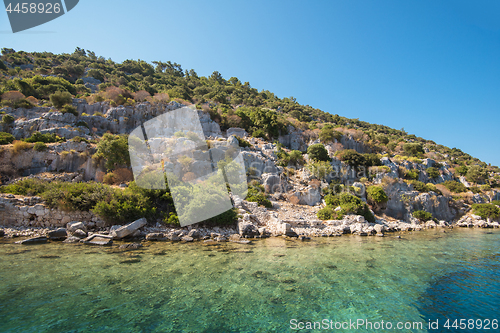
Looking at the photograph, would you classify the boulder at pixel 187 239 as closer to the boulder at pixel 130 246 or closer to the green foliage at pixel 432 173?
the boulder at pixel 130 246

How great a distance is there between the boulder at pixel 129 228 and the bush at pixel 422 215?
30.6m

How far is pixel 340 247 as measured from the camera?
13484mm

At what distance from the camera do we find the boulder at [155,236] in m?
14.0

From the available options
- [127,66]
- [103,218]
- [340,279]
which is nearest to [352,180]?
[340,279]

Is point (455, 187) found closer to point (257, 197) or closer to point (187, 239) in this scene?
point (257, 197)

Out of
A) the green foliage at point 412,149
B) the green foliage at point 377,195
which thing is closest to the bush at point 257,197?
the green foliage at point 377,195

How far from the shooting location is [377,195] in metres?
25.3

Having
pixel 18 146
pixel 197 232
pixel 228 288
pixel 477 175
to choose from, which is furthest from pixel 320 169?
pixel 18 146

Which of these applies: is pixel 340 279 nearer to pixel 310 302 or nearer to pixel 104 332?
pixel 310 302

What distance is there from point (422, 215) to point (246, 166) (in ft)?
76.3

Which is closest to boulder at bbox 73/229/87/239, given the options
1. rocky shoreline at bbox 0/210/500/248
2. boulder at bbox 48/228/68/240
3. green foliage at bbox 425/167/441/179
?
rocky shoreline at bbox 0/210/500/248

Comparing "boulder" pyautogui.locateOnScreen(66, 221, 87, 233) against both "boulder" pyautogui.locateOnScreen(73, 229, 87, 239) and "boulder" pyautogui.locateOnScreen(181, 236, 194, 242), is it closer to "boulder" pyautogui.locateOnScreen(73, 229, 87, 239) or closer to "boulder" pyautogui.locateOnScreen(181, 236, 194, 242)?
"boulder" pyautogui.locateOnScreen(73, 229, 87, 239)

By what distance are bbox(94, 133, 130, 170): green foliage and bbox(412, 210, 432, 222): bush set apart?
1421 inches

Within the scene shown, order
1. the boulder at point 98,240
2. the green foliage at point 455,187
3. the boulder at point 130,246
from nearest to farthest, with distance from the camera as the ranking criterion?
the boulder at point 130,246 → the boulder at point 98,240 → the green foliage at point 455,187
